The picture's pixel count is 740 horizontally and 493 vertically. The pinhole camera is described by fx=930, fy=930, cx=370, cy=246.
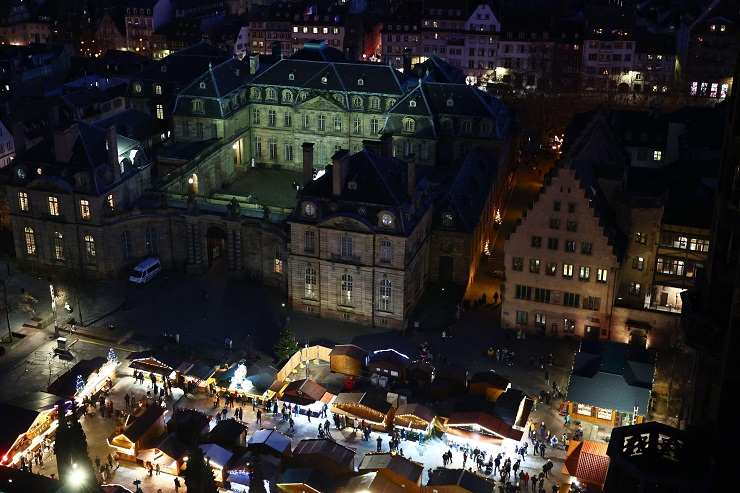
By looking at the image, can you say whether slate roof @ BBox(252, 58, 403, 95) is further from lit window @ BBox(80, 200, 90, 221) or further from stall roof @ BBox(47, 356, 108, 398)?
stall roof @ BBox(47, 356, 108, 398)

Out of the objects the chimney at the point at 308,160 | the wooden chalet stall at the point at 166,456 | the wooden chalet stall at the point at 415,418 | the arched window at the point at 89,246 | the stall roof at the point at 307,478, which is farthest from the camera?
the arched window at the point at 89,246

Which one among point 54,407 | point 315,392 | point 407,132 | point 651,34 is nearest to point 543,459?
point 315,392

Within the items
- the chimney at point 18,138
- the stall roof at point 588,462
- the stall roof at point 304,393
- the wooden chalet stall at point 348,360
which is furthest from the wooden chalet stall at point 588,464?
the chimney at point 18,138

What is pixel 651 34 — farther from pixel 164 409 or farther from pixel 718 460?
pixel 718 460

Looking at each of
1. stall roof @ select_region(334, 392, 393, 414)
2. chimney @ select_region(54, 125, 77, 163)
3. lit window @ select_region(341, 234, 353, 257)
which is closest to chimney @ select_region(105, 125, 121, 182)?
chimney @ select_region(54, 125, 77, 163)

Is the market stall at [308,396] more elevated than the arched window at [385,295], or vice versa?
the arched window at [385,295]

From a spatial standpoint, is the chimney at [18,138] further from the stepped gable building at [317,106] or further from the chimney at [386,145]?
the chimney at [386,145]
